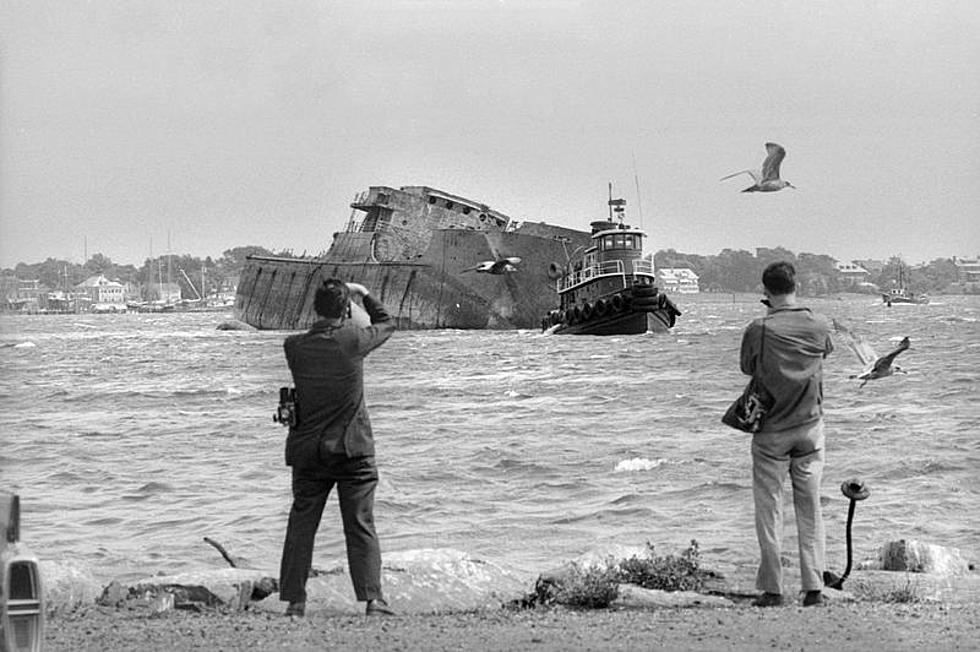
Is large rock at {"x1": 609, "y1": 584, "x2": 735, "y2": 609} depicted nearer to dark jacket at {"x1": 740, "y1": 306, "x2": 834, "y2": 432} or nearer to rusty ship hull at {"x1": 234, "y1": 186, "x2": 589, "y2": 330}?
dark jacket at {"x1": 740, "y1": 306, "x2": 834, "y2": 432}

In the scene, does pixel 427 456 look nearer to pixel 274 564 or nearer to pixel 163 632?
pixel 274 564

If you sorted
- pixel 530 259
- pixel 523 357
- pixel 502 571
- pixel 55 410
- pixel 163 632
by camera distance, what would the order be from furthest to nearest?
pixel 530 259, pixel 523 357, pixel 55 410, pixel 502 571, pixel 163 632

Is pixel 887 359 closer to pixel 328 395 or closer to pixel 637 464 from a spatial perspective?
pixel 328 395

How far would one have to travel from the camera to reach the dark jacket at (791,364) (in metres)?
6.20

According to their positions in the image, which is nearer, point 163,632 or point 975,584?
point 163,632

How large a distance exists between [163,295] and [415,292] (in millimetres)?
80586

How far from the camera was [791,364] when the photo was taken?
20.4 feet

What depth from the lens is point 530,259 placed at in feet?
199

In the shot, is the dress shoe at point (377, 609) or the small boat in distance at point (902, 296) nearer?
the dress shoe at point (377, 609)

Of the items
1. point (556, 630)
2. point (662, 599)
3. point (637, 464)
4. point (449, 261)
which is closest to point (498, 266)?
point (449, 261)

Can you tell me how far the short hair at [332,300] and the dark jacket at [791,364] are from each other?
5.95ft

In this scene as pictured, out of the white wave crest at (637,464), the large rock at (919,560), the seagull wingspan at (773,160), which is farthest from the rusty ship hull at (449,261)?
the large rock at (919,560)

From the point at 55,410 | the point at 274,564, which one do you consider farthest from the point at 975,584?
the point at 55,410

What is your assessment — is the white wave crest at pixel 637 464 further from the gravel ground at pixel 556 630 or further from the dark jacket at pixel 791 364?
the dark jacket at pixel 791 364
